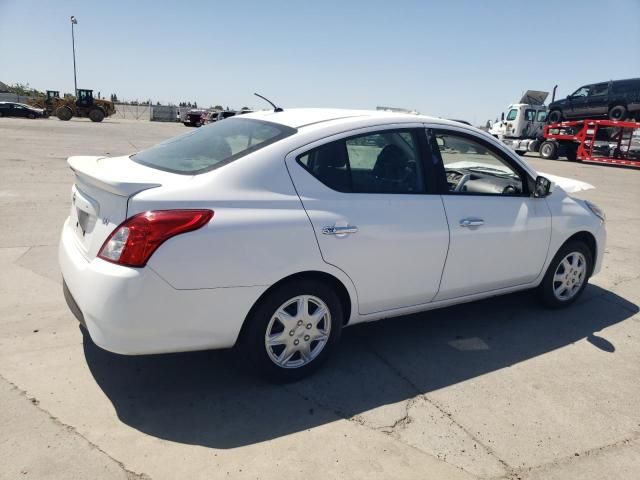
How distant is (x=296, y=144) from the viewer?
2971 mm

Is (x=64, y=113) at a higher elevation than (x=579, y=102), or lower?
lower

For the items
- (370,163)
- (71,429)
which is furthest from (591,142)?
(71,429)

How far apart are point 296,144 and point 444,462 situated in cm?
190

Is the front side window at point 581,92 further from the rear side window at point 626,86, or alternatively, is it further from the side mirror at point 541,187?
the side mirror at point 541,187

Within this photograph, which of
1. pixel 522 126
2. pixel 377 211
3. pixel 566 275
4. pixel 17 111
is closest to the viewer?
pixel 377 211

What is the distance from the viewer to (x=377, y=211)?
3115 mm

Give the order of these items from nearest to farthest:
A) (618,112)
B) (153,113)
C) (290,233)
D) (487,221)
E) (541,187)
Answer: (290,233) → (487,221) → (541,187) → (618,112) → (153,113)

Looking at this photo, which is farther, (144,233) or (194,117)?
(194,117)

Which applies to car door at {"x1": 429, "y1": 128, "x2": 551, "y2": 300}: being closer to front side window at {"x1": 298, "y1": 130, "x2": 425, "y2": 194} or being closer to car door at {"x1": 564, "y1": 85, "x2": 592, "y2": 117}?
front side window at {"x1": 298, "y1": 130, "x2": 425, "y2": 194}

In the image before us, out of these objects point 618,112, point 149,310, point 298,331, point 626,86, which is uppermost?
point 626,86

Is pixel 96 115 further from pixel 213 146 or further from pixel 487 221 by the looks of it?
pixel 487 221

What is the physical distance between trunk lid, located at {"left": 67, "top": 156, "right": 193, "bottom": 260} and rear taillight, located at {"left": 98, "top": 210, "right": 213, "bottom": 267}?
0.09 meters

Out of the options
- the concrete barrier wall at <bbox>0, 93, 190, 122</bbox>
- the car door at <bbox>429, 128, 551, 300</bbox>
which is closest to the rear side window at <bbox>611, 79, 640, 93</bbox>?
the car door at <bbox>429, 128, 551, 300</bbox>

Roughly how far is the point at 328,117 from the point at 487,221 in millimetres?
1385
